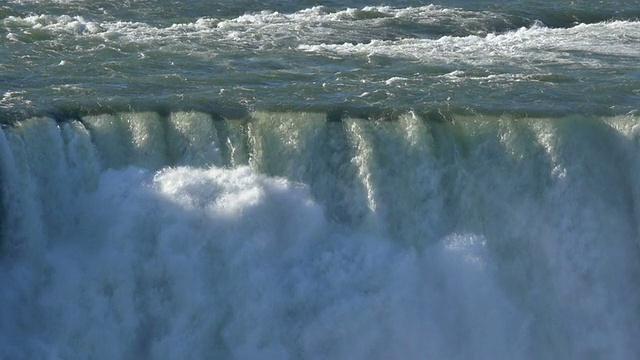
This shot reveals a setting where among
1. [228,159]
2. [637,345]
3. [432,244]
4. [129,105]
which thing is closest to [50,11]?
[129,105]

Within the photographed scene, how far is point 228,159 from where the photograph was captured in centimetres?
1864

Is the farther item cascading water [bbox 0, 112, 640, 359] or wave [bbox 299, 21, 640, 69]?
wave [bbox 299, 21, 640, 69]

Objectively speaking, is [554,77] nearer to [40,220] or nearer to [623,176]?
[623,176]

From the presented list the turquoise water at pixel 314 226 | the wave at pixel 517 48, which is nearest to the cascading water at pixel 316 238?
the turquoise water at pixel 314 226

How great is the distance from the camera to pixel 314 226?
1830 centimetres

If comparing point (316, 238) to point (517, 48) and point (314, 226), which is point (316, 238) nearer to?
point (314, 226)

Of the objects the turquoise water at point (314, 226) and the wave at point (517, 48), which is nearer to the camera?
the turquoise water at point (314, 226)

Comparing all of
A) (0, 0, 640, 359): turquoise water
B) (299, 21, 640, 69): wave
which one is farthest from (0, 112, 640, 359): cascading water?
(299, 21, 640, 69): wave

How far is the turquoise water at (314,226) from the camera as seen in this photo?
701 inches

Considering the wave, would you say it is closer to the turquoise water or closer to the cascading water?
the turquoise water

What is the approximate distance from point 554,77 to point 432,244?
5289 millimetres

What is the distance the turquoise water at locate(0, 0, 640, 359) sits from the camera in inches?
701

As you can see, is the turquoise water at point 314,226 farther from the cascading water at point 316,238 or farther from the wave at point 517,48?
the wave at point 517,48

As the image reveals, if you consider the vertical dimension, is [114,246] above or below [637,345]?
above
